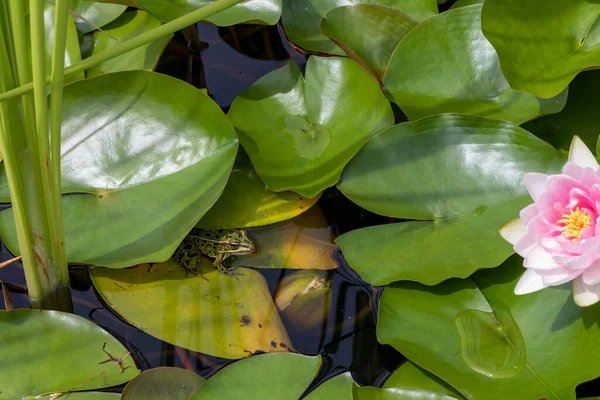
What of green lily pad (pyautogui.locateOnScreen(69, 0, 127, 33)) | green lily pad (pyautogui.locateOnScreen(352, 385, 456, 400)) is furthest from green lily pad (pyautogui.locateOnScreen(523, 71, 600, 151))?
green lily pad (pyautogui.locateOnScreen(69, 0, 127, 33))

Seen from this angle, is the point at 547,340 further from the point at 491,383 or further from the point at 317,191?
the point at 317,191

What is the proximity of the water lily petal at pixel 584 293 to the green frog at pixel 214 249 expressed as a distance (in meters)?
0.88

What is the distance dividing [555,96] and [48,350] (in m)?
1.40

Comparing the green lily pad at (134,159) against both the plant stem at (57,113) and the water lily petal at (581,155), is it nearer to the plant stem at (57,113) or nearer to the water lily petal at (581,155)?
the plant stem at (57,113)

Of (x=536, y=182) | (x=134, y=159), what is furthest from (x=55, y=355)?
(x=536, y=182)

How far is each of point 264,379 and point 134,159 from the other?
687 millimetres

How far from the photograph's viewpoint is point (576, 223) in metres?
1.10

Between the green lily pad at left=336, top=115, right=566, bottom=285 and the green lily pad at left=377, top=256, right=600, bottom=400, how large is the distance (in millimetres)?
78

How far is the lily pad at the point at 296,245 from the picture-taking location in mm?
1668

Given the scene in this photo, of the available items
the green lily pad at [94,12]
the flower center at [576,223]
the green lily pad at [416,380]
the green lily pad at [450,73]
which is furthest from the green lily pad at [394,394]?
the green lily pad at [94,12]

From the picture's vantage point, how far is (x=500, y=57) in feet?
4.81

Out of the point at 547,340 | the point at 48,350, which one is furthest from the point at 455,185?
the point at 48,350

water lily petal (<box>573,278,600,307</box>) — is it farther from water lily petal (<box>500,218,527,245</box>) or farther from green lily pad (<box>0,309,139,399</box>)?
green lily pad (<box>0,309,139,399</box>)

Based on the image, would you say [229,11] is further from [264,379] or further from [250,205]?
[264,379]
